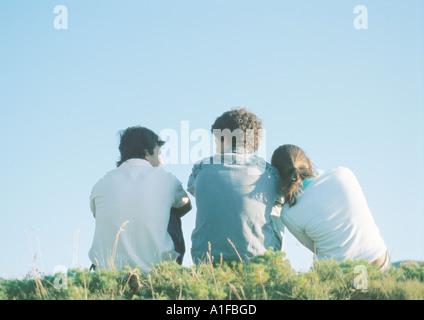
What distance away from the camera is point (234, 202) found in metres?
7.09

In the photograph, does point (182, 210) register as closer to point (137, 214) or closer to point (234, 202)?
point (137, 214)

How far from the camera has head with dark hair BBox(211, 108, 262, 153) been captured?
7.69 meters

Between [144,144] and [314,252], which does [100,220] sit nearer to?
[144,144]

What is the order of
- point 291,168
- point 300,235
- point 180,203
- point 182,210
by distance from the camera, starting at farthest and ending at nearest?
point 182,210
point 180,203
point 300,235
point 291,168

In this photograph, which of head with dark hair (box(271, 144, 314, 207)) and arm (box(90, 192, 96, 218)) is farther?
arm (box(90, 192, 96, 218))

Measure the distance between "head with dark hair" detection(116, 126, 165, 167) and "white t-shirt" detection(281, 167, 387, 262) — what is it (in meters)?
2.37

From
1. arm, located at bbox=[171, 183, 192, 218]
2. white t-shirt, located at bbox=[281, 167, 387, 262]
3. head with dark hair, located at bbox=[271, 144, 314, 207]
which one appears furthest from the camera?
arm, located at bbox=[171, 183, 192, 218]

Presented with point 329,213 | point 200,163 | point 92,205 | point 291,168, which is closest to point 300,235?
point 329,213

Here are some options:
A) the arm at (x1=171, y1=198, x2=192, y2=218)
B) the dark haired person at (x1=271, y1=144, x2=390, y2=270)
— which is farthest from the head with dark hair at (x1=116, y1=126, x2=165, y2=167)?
the dark haired person at (x1=271, y1=144, x2=390, y2=270)

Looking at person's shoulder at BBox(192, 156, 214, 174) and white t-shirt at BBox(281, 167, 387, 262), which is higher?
person's shoulder at BBox(192, 156, 214, 174)

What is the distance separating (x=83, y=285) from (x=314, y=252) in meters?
3.22

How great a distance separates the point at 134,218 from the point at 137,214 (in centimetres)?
7

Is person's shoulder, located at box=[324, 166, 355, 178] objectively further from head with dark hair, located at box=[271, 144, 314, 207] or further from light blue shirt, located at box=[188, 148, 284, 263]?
light blue shirt, located at box=[188, 148, 284, 263]
